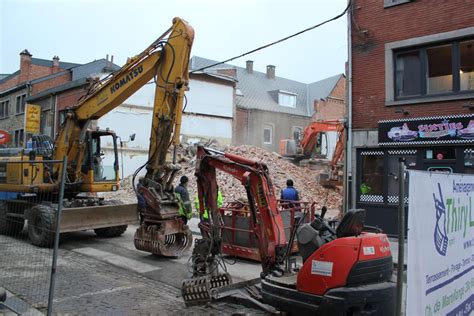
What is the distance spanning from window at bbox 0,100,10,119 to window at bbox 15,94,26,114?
82.6 inches

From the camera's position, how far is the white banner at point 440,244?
3004 millimetres

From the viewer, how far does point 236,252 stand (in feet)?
31.6

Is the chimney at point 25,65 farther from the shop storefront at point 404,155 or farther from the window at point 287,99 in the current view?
the shop storefront at point 404,155

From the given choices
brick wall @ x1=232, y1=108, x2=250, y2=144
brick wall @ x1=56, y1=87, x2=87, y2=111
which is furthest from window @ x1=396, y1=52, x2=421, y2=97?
brick wall @ x1=232, y1=108, x2=250, y2=144

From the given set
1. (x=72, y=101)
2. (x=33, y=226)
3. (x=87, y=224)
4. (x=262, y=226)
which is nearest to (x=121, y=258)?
(x=87, y=224)

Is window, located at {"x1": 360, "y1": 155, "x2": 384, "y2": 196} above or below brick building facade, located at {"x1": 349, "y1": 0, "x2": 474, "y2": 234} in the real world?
below

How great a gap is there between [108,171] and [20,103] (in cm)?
2646

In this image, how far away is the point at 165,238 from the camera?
9273 millimetres

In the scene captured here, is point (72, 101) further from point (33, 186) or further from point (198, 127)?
point (33, 186)

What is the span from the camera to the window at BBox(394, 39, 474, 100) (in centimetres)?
1167

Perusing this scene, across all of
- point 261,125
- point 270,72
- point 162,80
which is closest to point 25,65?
point 261,125

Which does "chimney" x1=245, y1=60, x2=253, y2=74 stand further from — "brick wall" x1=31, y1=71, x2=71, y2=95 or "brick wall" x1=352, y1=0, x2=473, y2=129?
"brick wall" x1=352, y1=0, x2=473, y2=129

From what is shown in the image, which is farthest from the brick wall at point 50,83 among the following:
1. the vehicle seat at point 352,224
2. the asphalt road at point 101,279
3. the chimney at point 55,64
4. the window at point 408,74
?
the vehicle seat at point 352,224

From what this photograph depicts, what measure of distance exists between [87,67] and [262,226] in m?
29.9
